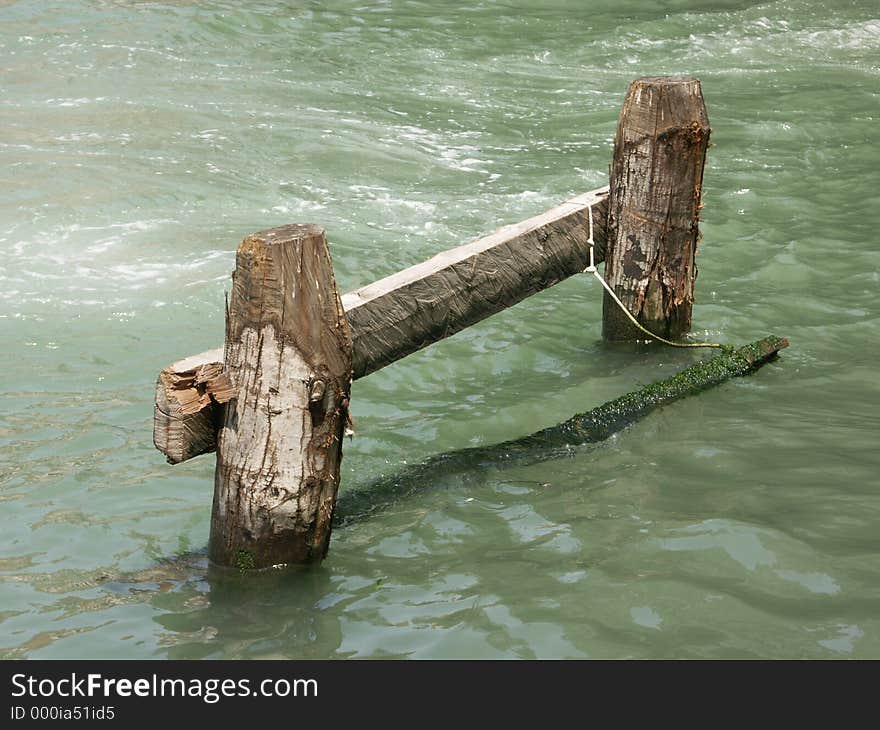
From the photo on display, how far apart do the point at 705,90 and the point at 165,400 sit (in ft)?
35.9

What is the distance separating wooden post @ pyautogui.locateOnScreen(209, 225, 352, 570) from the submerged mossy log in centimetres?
61

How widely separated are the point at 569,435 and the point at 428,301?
1085 mm

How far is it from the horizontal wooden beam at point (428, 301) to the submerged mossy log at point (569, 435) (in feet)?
1.96

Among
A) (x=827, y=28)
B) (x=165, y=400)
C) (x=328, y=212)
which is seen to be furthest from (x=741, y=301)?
(x=827, y=28)

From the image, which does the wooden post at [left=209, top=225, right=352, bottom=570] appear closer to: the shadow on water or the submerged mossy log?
the shadow on water

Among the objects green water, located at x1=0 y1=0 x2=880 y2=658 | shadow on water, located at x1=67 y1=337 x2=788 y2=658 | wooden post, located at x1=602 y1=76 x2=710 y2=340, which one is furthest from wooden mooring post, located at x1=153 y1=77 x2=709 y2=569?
wooden post, located at x1=602 y1=76 x2=710 y2=340

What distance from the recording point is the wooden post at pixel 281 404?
13.4ft

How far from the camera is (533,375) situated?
6723 millimetres

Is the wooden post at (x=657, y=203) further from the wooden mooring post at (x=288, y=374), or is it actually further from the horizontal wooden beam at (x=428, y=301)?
the wooden mooring post at (x=288, y=374)

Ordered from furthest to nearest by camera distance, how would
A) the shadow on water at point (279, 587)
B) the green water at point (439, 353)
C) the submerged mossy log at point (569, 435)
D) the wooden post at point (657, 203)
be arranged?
the wooden post at point (657, 203) → the submerged mossy log at point (569, 435) → the green water at point (439, 353) → the shadow on water at point (279, 587)

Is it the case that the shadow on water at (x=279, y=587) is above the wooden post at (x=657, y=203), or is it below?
below

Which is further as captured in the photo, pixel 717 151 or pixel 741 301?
pixel 717 151

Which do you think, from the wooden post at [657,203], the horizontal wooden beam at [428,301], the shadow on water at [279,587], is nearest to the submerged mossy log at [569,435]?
the shadow on water at [279,587]
